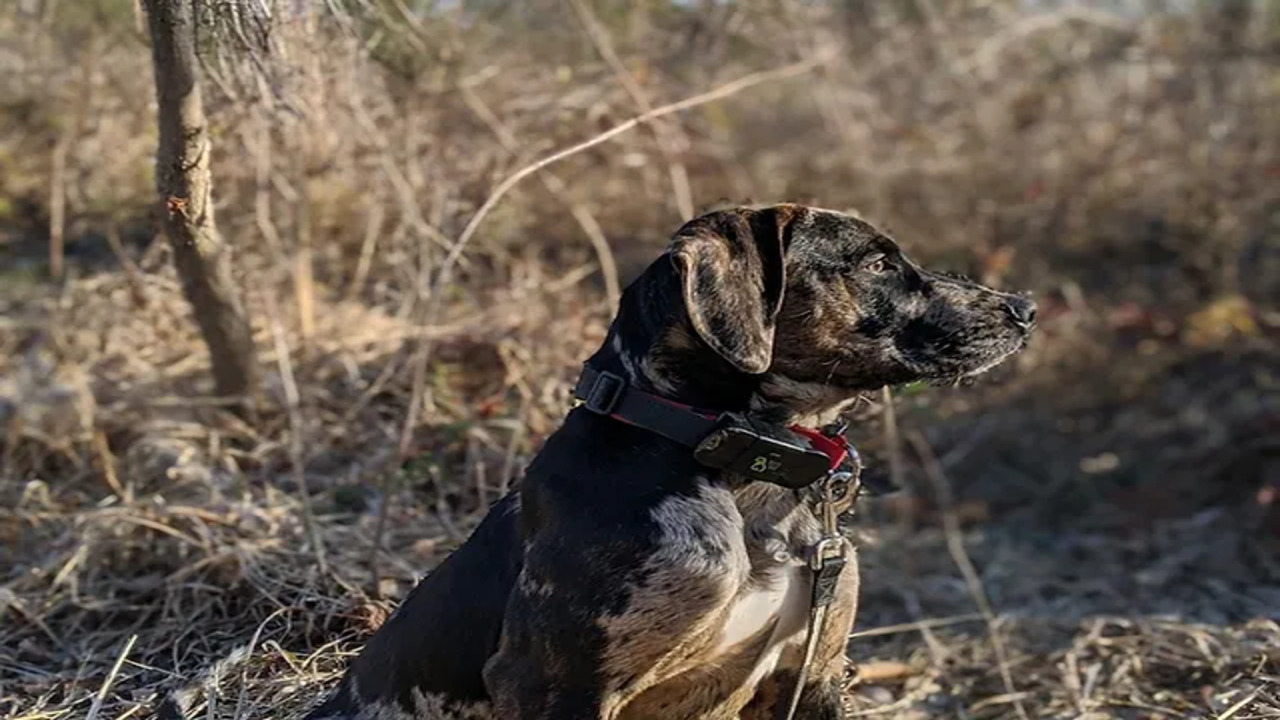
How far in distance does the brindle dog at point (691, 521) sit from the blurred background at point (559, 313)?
0.59 meters

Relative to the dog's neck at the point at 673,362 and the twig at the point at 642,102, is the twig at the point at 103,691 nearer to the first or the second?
the dog's neck at the point at 673,362

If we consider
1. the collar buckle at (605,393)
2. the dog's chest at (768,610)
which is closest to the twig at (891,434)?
the dog's chest at (768,610)

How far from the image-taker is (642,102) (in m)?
6.19

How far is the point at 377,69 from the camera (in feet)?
19.0

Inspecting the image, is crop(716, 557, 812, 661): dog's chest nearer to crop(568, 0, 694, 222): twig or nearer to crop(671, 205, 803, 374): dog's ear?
crop(671, 205, 803, 374): dog's ear

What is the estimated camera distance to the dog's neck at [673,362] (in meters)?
3.29

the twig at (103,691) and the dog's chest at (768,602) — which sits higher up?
the dog's chest at (768,602)

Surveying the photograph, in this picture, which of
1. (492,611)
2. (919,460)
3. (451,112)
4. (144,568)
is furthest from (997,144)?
(492,611)

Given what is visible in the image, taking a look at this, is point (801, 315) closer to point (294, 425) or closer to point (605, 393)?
point (605, 393)

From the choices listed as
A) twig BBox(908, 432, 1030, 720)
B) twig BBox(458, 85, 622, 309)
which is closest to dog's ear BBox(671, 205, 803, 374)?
twig BBox(908, 432, 1030, 720)

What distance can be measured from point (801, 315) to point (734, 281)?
31 centimetres

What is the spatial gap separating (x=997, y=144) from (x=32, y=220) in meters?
7.11

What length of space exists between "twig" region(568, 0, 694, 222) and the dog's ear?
113 inches

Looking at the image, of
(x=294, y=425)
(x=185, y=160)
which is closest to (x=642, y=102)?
(x=294, y=425)
